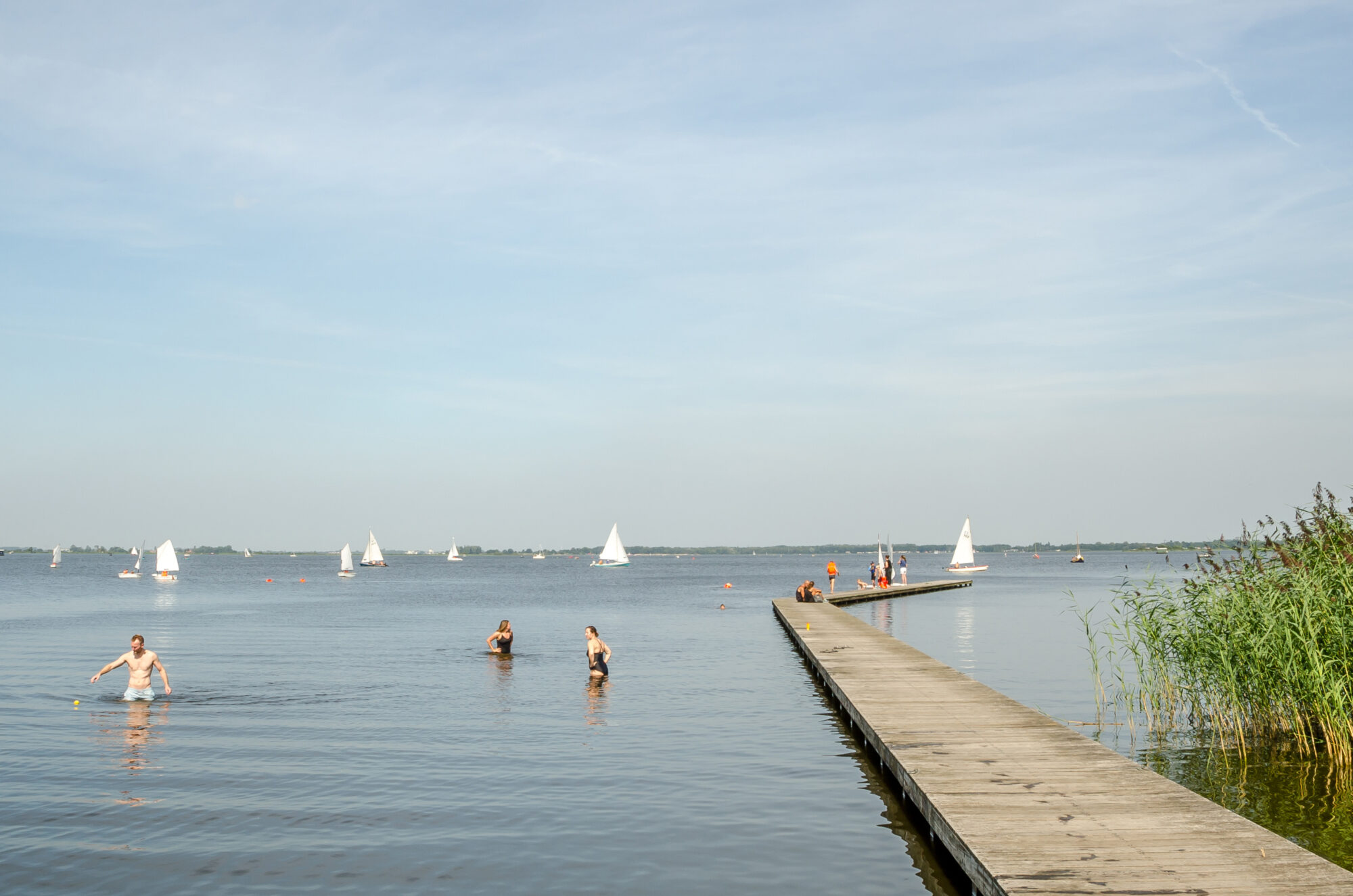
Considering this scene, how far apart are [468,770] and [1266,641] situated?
12.0m

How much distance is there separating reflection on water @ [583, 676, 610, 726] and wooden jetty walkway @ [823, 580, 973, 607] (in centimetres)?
3035

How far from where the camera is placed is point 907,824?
1348 centimetres

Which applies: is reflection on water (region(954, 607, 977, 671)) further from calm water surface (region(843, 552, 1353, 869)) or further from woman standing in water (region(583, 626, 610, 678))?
woman standing in water (region(583, 626, 610, 678))

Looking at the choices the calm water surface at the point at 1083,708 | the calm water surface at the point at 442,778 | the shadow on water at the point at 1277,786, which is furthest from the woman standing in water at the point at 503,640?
the shadow on water at the point at 1277,786

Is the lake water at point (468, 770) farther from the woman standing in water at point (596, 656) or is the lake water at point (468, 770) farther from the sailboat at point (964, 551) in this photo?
the sailboat at point (964, 551)

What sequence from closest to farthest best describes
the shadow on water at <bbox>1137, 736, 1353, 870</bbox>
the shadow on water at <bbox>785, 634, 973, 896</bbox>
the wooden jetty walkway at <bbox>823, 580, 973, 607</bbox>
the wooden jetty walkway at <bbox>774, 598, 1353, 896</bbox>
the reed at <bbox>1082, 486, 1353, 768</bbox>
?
the wooden jetty walkway at <bbox>774, 598, 1353, 896</bbox>, the shadow on water at <bbox>785, 634, 973, 896</bbox>, the shadow on water at <bbox>1137, 736, 1353, 870</bbox>, the reed at <bbox>1082, 486, 1353, 768</bbox>, the wooden jetty walkway at <bbox>823, 580, 973, 607</bbox>

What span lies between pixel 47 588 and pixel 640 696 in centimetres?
9365

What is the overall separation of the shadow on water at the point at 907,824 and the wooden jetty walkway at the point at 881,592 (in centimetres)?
3834

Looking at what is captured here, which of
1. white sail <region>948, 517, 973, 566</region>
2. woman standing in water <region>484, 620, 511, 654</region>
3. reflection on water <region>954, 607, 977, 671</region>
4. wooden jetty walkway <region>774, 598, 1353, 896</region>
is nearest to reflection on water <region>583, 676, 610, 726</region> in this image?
wooden jetty walkway <region>774, 598, 1353, 896</region>

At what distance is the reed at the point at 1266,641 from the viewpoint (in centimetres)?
1514

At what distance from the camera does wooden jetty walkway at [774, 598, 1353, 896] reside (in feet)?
27.6

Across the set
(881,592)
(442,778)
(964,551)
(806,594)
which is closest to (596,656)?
(442,778)

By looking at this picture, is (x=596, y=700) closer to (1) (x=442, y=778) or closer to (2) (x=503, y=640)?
(1) (x=442, y=778)

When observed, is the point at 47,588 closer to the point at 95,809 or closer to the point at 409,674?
the point at 409,674
